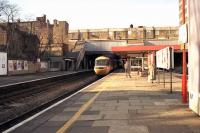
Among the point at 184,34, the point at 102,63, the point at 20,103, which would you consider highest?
the point at 184,34

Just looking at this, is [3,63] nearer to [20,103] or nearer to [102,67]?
[102,67]

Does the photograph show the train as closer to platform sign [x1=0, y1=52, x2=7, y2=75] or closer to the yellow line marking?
platform sign [x1=0, y1=52, x2=7, y2=75]

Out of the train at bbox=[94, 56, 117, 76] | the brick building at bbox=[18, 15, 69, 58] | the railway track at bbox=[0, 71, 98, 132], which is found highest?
the brick building at bbox=[18, 15, 69, 58]

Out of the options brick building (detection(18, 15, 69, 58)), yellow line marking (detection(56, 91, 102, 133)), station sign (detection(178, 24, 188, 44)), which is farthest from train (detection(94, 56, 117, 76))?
station sign (detection(178, 24, 188, 44))

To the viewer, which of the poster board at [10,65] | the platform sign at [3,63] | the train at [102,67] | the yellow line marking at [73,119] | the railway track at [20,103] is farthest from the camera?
the poster board at [10,65]

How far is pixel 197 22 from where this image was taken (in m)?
12.0

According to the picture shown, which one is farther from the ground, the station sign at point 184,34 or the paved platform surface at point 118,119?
the station sign at point 184,34

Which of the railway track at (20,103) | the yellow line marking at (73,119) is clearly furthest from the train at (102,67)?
the yellow line marking at (73,119)

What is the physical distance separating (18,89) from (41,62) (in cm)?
5739

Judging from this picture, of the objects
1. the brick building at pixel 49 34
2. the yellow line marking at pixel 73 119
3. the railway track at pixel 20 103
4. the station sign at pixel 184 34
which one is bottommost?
the railway track at pixel 20 103

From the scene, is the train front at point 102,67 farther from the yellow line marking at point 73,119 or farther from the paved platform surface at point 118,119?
the paved platform surface at point 118,119

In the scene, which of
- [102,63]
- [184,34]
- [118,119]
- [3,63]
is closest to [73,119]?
[118,119]

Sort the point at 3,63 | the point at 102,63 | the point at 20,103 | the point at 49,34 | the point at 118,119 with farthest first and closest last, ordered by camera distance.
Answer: the point at 49,34 < the point at 102,63 < the point at 3,63 < the point at 20,103 < the point at 118,119

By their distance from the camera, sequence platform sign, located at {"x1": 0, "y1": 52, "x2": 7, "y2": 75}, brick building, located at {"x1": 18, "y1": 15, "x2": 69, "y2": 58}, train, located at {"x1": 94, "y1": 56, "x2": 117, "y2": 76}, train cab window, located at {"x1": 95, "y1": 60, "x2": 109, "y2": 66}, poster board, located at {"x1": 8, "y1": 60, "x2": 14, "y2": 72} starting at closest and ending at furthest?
platform sign, located at {"x1": 0, "y1": 52, "x2": 7, "y2": 75} < train, located at {"x1": 94, "y1": 56, "x2": 117, "y2": 76} < train cab window, located at {"x1": 95, "y1": 60, "x2": 109, "y2": 66} < poster board, located at {"x1": 8, "y1": 60, "x2": 14, "y2": 72} < brick building, located at {"x1": 18, "y1": 15, "x2": 69, "y2": 58}
